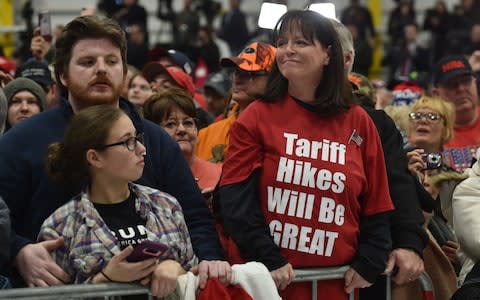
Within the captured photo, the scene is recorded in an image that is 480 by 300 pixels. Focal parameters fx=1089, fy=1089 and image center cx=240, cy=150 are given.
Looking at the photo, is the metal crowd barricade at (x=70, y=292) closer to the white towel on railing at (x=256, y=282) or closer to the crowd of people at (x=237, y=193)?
the crowd of people at (x=237, y=193)

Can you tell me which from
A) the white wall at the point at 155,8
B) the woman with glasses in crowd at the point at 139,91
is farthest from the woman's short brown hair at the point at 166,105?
the white wall at the point at 155,8

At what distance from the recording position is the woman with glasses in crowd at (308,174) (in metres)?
4.41

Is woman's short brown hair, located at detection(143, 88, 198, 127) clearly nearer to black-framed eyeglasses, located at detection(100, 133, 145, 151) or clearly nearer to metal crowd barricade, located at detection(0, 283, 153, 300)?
black-framed eyeglasses, located at detection(100, 133, 145, 151)

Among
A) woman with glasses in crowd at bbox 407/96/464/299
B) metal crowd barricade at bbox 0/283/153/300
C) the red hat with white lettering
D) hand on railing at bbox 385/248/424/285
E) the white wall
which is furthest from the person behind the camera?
the white wall

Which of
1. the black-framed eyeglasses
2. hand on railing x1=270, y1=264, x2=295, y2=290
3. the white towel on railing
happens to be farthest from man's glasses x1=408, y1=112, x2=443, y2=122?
the black-framed eyeglasses

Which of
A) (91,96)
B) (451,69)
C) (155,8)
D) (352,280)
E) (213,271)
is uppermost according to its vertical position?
(91,96)

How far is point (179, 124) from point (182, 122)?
1.0 inches

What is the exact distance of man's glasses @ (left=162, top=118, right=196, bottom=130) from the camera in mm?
5762

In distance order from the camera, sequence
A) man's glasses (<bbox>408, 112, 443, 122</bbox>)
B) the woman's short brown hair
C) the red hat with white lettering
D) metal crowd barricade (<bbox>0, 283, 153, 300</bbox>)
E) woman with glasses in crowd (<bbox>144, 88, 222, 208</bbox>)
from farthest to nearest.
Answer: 1. the red hat with white lettering
2. man's glasses (<bbox>408, 112, 443, 122</bbox>)
3. the woman's short brown hair
4. woman with glasses in crowd (<bbox>144, 88, 222, 208</bbox>)
5. metal crowd barricade (<bbox>0, 283, 153, 300</bbox>)

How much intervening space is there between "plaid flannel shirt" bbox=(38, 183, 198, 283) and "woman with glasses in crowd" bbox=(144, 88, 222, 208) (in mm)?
1365

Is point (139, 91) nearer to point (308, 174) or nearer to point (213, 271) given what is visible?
point (308, 174)

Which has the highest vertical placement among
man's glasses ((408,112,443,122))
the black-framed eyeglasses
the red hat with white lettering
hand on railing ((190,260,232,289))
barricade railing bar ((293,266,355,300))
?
the black-framed eyeglasses

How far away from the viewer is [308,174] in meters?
4.40

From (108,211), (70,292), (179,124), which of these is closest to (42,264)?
(70,292)
